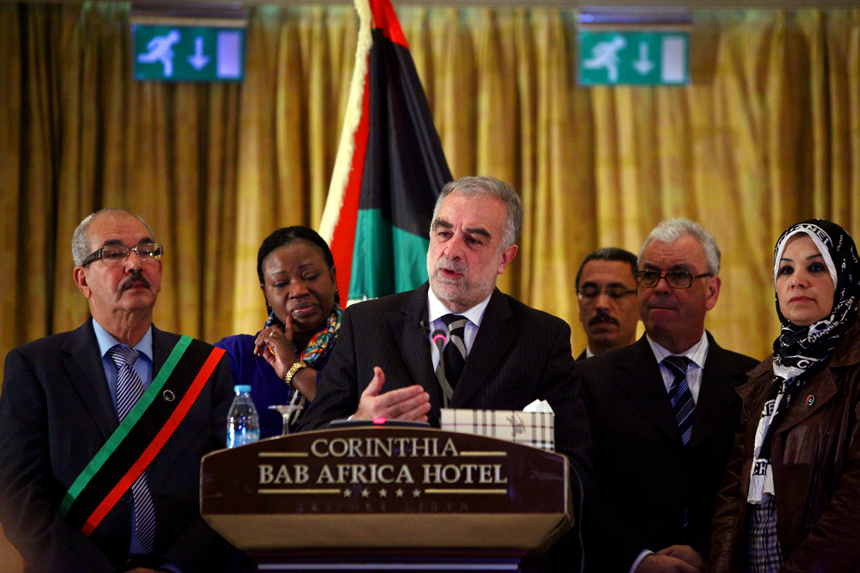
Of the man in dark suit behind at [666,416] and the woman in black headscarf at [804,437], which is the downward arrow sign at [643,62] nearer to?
the man in dark suit behind at [666,416]

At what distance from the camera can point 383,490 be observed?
145 cm

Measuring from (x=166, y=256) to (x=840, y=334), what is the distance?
374 cm

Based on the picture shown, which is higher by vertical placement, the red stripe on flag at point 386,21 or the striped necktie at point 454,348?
the red stripe on flag at point 386,21

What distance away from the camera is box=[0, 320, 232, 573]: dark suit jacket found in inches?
87.7

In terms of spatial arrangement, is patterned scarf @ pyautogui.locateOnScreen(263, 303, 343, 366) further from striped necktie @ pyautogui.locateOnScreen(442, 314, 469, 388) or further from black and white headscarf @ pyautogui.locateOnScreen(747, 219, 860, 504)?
black and white headscarf @ pyautogui.locateOnScreen(747, 219, 860, 504)

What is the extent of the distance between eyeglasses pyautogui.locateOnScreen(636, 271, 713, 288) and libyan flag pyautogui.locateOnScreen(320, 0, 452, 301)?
93 cm

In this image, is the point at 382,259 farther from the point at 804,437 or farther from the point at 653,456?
the point at 804,437

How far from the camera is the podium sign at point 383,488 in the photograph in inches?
56.9

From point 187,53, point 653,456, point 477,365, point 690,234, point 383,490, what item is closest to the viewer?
point 383,490

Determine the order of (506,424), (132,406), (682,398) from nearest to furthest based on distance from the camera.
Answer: (506,424) < (132,406) < (682,398)

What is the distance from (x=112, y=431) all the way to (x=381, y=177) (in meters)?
1.74

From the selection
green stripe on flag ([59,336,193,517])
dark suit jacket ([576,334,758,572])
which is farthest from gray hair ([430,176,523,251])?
green stripe on flag ([59,336,193,517])

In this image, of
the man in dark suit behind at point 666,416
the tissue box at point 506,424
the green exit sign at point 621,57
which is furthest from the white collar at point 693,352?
the green exit sign at point 621,57

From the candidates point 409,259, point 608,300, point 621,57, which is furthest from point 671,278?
point 621,57
